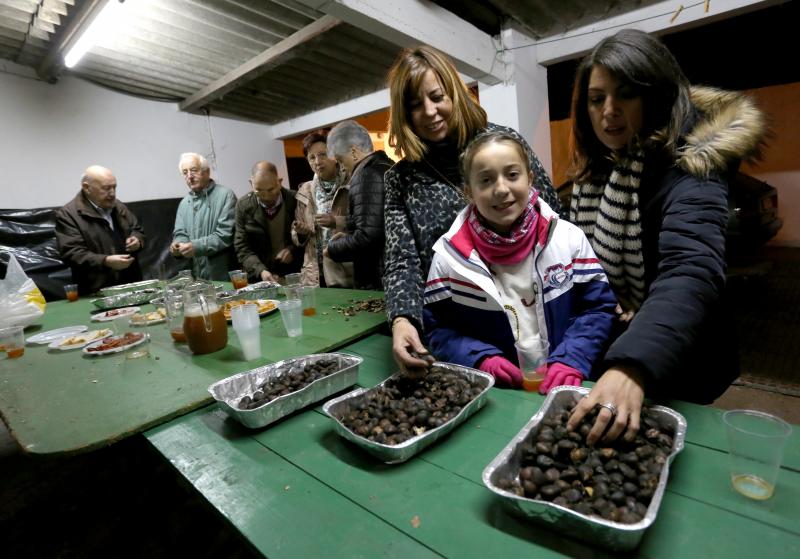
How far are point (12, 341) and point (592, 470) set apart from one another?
8.91ft

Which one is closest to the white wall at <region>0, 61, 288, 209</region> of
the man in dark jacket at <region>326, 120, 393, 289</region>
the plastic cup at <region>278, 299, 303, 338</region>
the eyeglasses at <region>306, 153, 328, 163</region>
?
the eyeglasses at <region>306, 153, 328, 163</region>

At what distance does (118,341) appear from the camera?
2084mm

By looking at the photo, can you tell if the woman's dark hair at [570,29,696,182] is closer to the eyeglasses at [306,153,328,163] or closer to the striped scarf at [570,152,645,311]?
the striped scarf at [570,152,645,311]

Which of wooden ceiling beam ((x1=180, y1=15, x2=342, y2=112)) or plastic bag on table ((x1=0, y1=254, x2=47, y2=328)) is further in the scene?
wooden ceiling beam ((x1=180, y1=15, x2=342, y2=112))

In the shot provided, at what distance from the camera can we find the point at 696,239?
3.65 feet

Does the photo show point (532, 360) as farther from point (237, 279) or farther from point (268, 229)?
point (268, 229)

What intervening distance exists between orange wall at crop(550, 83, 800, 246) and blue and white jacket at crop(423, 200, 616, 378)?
6.82m

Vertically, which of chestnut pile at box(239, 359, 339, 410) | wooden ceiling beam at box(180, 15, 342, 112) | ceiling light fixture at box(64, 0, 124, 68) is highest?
ceiling light fixture at box(64, 0, 124, 68)

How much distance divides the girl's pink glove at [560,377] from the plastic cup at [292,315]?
1161 mm

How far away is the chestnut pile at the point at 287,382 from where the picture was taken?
124 cm

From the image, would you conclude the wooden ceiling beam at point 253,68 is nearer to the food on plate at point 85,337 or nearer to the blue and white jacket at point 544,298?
the food on plate at point 85,337

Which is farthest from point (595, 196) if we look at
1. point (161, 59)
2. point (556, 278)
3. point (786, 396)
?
point (161, 59)

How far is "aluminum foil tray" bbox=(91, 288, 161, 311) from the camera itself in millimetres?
3090

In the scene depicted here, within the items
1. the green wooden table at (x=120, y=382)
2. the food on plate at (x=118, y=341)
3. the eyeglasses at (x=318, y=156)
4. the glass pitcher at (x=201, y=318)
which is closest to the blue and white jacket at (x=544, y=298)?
Result: the green wooden table at (x=120, y=382)
